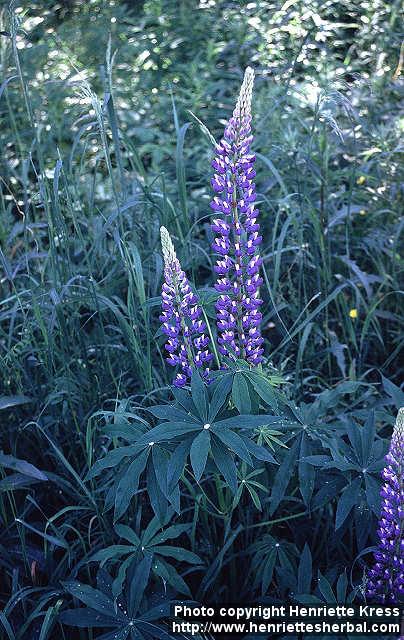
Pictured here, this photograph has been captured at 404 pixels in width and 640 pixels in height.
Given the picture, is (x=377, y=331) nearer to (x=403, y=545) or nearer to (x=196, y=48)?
(x=403, y=545)

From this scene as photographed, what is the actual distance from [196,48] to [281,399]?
10.7 ft

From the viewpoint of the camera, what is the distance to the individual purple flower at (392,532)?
174 centimetres

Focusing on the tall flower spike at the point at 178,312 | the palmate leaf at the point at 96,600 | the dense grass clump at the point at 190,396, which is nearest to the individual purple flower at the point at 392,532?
the dense grass clump at the point at 190,396

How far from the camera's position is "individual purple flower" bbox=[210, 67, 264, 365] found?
74.1 inches

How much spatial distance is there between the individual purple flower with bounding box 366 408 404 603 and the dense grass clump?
0.05 feet

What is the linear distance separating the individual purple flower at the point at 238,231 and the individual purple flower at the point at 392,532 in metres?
0.48

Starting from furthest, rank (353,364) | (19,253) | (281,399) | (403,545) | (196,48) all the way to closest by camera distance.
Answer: (196,48), (19,253), (353,364), (281,399), (403,545)

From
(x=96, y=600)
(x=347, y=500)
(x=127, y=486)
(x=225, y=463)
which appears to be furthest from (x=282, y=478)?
(x=96, y=600)

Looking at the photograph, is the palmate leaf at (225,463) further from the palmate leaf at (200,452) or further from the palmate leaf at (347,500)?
the palmate leaf at (347,500)

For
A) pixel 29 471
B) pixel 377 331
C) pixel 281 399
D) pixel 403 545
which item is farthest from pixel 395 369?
pixel 29 471

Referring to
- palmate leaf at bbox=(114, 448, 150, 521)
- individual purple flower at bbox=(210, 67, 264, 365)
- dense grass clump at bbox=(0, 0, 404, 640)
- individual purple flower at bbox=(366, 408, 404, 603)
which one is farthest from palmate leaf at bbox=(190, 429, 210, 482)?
individual purple flower at bbox=(366, 408, 404, 603)

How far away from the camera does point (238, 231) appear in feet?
6.39

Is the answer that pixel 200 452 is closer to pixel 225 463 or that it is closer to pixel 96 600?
pixel 225 463

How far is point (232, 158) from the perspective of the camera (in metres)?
1.91
